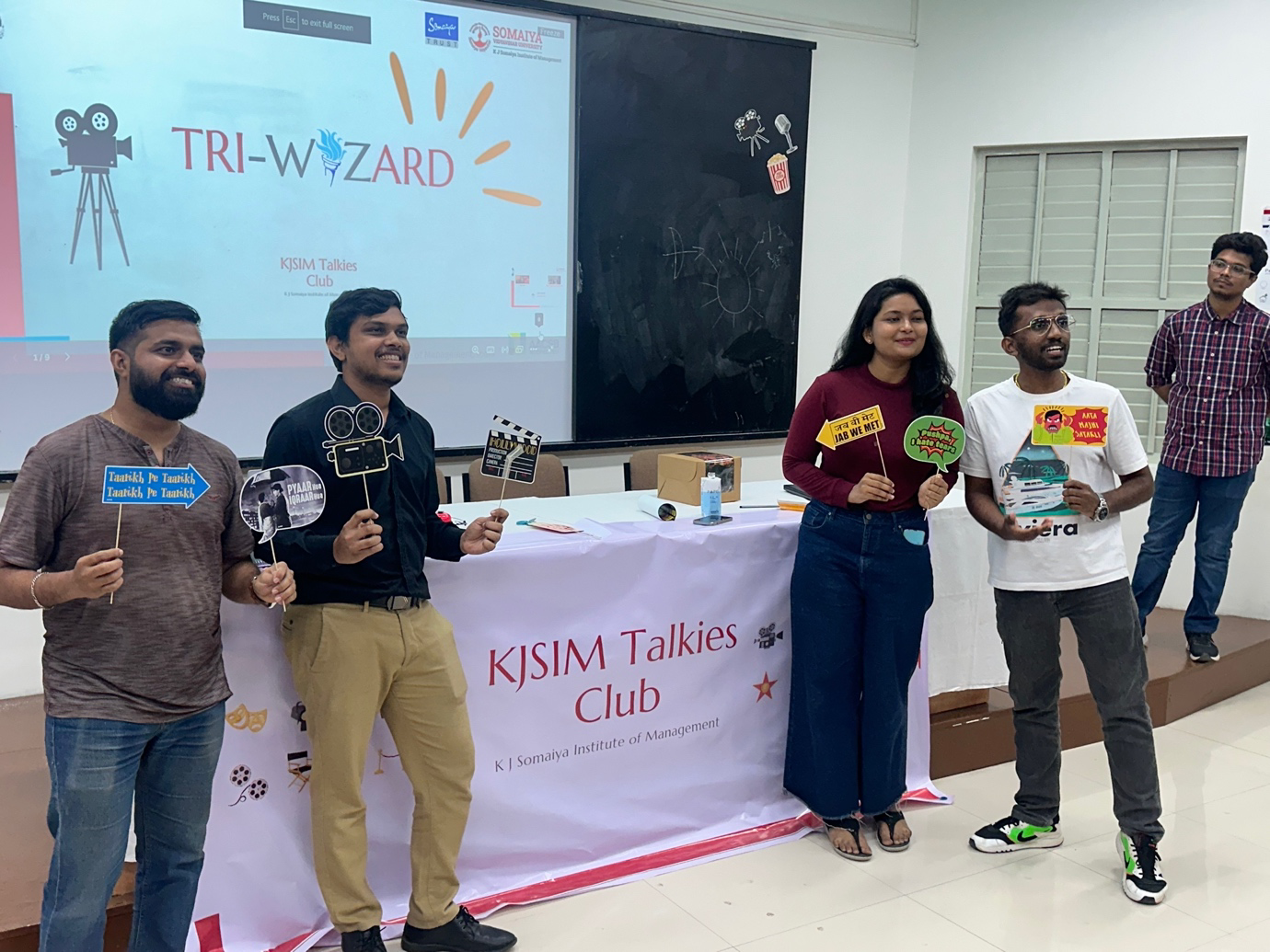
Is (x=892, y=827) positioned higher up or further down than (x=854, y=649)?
further down

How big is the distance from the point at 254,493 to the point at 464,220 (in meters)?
2.71

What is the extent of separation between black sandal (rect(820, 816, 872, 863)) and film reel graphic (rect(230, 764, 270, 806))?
1.50 meters

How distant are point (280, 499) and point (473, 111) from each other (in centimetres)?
285

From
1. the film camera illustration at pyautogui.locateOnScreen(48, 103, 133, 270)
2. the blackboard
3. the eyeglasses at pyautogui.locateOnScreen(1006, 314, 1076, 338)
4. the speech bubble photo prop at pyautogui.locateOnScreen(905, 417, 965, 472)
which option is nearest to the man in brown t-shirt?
the speech bubble photo prop at pyautogui.locateOnScreen(905, 417, 965, 472)

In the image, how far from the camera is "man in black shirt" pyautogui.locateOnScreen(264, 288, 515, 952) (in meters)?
2.07

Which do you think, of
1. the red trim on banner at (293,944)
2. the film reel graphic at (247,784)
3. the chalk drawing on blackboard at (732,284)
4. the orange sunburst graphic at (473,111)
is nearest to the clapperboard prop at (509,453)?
the film reel graphic at (247,784)

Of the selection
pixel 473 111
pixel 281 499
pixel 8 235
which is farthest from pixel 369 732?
pixel 473 111

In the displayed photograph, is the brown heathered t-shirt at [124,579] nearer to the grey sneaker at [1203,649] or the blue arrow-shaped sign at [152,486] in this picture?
the blue arrow-shaped sign at [152,486]

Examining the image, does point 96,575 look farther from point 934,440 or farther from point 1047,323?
point 1047,323

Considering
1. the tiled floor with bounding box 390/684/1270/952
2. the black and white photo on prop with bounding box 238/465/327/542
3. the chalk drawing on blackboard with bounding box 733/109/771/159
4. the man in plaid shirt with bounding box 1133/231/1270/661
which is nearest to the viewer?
the black and white photo on prop with bounding box 238/465/327/542

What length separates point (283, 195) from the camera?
3990 millimetres

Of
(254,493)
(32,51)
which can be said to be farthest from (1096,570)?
(32,51)

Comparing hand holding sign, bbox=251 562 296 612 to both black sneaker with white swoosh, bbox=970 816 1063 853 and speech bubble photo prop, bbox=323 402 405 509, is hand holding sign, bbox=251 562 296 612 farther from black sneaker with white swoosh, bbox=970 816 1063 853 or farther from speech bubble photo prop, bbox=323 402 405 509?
black sneaker with white swoosh, bbox=970 816 1063 853

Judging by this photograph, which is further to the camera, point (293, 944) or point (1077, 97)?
point (1077, 97)
